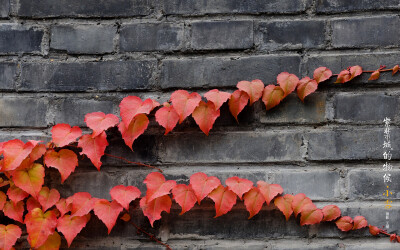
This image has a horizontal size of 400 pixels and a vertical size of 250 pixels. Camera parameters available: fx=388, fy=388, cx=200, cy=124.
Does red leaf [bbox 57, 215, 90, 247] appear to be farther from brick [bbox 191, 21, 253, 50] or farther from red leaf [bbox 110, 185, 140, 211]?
brick [bbox 191, 21, 253, 50]

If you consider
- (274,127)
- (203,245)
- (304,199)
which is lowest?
(203,245)

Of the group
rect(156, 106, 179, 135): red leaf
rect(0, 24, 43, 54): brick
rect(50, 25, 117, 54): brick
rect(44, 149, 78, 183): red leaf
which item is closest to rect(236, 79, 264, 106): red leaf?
rect(156, 106, 179, 135): red leaf

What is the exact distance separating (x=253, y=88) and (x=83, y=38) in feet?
1.78

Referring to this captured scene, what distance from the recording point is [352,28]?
114 centimetres

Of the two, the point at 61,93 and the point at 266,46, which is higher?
→ the point at 266,46

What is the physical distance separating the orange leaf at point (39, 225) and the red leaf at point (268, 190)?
602 millimetres

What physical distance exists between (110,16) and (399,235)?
1065 mm

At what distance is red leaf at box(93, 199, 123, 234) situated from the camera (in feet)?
3.58

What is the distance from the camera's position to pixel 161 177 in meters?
1.12

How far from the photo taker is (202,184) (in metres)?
1.09

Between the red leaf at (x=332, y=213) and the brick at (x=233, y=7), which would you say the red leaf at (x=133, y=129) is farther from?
the red leaf at (x=332, y=213)

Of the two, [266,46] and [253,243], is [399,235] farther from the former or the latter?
[266,46]

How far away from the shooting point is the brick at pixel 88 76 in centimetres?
118

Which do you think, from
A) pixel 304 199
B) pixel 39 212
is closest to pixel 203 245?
pixel 304 199
